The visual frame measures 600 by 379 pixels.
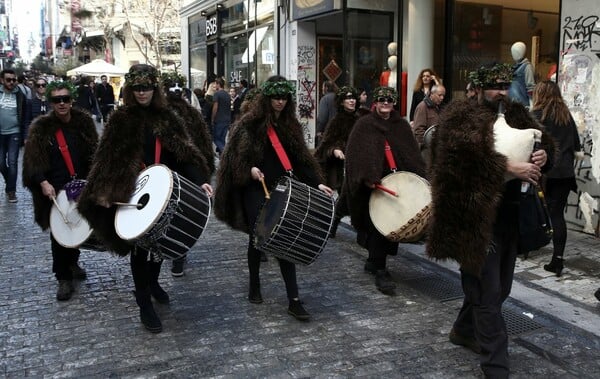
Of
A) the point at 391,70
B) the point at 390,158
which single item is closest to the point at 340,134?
the point at 390,158

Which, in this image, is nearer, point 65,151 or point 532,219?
point 532,219

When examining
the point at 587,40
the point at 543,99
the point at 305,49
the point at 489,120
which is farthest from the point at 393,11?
the point at 489,120

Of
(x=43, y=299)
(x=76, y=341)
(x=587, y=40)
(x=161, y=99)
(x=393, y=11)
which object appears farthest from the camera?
(x=393, y=11)

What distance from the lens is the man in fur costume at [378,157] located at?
5.45 meters

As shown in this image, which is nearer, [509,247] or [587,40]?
[509,247]

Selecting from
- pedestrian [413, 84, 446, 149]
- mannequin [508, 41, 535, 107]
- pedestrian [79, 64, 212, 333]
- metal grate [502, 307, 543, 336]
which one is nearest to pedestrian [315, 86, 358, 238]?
pedestrian [413, 84, 446, 149]

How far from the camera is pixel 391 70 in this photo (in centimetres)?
1197

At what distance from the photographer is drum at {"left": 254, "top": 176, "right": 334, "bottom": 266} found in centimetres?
444

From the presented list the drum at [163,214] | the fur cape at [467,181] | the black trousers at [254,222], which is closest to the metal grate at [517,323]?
the fur cape at [467,181]

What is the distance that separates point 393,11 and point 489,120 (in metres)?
9.80

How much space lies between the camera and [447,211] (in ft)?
11.7

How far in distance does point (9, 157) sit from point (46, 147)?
17.1ft

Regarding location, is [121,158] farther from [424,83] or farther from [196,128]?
[424,83]

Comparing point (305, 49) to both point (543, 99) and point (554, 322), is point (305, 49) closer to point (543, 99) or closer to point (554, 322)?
point (543, 99)
